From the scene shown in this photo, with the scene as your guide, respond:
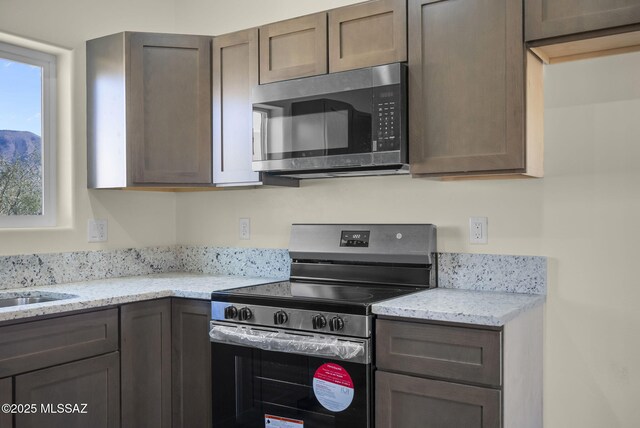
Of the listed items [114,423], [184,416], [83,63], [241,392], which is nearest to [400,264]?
[241,392]

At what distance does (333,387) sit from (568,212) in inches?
44.3

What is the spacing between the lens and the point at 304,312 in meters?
2.11

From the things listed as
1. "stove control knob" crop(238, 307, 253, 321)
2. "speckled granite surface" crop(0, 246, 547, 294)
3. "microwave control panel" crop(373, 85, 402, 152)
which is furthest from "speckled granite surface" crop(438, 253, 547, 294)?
"stove control knob" crop(238, 307, 253, 321)

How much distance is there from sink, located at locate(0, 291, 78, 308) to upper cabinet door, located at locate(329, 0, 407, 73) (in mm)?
1529

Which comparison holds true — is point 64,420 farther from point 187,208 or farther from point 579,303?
point 579,303

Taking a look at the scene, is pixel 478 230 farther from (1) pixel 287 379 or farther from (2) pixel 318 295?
(1) pixel 287 379

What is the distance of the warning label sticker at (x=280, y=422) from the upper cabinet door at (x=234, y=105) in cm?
105

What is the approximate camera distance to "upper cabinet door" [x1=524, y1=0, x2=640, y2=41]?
1.83 m

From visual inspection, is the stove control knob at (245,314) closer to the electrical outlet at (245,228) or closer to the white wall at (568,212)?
the white wall at (568,212)

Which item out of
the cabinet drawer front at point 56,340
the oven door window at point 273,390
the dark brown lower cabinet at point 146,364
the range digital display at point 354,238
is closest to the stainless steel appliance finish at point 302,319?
the oven door window at point 273,390

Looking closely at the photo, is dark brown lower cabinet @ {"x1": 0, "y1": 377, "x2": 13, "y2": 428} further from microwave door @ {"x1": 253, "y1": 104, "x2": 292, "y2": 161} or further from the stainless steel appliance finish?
microwave door @ {"x1": 253, "y1": 104, "x2": 292, "y2": 161}

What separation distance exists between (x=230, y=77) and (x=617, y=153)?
67.9 inches

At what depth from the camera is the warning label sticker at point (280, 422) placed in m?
2.13

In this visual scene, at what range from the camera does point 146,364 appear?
2.43 m
